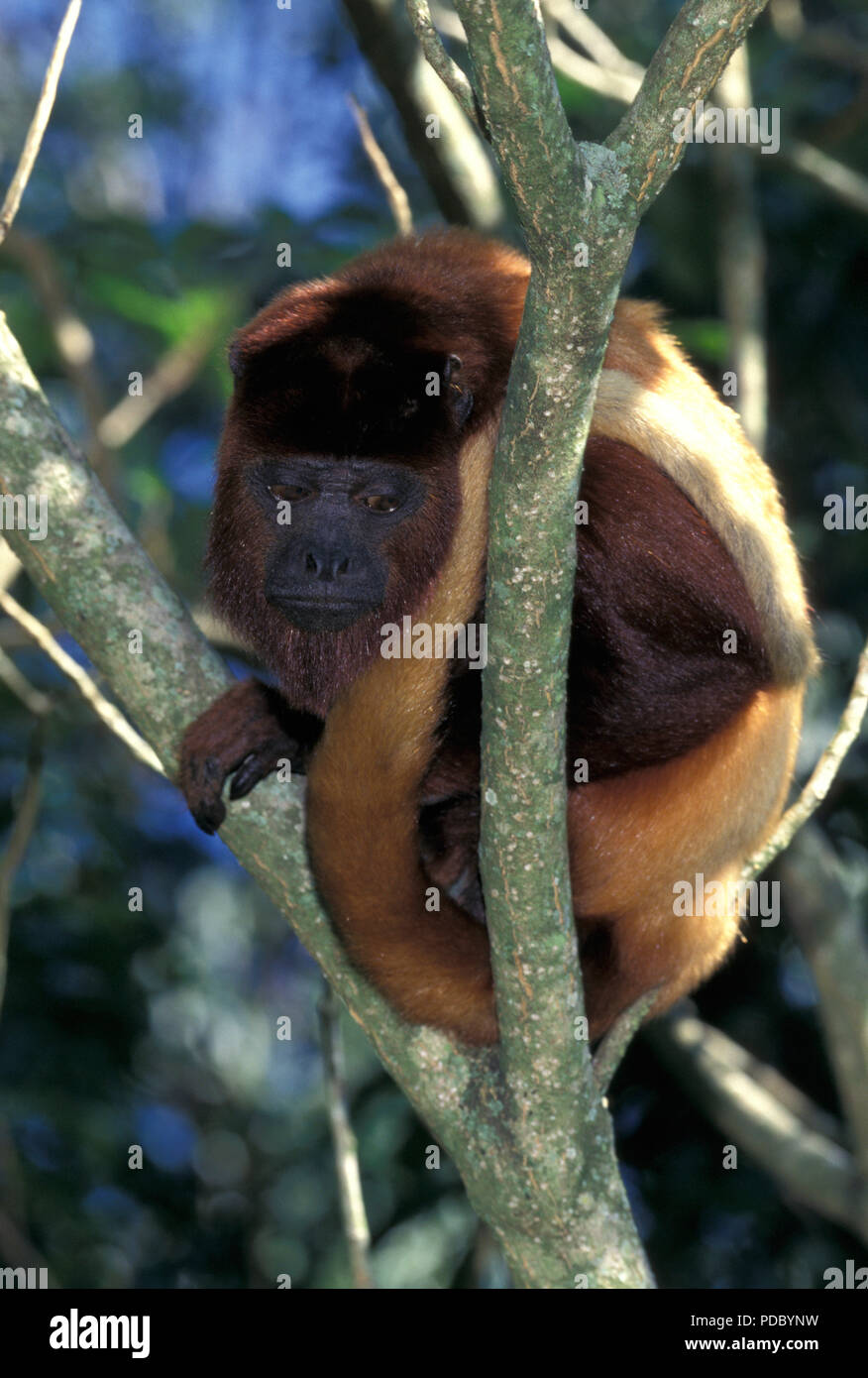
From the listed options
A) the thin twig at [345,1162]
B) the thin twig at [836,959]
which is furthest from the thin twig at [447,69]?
the thin twig at [836,959]

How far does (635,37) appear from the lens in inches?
257

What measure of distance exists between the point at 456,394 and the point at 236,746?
3.24 ft

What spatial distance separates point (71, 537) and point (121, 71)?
7.22 m

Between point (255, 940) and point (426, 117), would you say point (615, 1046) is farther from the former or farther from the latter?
point (255, 940)

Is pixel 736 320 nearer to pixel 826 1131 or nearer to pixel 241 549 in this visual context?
pixel 241 549

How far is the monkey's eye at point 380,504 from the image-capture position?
10.9ft

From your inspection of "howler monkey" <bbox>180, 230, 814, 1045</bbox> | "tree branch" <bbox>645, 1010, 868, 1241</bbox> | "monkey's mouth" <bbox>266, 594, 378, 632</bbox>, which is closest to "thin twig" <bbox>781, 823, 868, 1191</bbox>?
"tree branch" <bbox>645, 1010, 868, 1241</bbox>

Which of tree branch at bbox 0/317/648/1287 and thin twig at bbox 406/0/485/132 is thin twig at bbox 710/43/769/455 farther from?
thin twig at bbox 406/0/485/132

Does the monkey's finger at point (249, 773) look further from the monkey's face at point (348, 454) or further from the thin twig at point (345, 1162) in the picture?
the thin twig at point (345, 1162)

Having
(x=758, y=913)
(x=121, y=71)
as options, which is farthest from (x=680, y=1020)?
(x=121, y=71)

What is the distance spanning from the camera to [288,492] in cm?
335

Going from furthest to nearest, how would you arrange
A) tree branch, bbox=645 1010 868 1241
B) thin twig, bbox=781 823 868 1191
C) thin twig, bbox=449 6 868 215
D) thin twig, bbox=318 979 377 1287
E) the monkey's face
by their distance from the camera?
thin twig, bbox=449 6 868 215
thin twig, bbox=781 823 868 1191
tree branch, bbox=645 1010 868 1241
thin twig, bbox=318 979 377 1287
the monkey's face

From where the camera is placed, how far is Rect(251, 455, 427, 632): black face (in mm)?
3273

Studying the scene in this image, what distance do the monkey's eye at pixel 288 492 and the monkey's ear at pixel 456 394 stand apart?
15.4 inches
